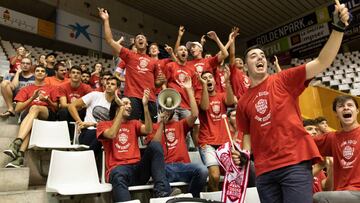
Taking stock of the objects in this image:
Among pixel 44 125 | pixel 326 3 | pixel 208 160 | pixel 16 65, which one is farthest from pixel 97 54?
pixel 208 160

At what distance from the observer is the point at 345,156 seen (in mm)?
2320

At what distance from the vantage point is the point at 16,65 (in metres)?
5.93

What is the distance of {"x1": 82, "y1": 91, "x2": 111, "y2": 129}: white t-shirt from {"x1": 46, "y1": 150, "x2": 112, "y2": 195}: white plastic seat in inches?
30.3

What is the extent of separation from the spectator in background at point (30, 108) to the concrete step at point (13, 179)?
172mm

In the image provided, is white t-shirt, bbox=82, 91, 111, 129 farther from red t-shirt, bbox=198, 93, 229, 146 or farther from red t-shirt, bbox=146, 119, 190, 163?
red t-shirt, bbox=198, 93, 229, 146

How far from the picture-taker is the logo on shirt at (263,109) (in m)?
1.87

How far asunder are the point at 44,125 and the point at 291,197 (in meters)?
2.76

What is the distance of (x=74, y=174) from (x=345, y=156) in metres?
2.20

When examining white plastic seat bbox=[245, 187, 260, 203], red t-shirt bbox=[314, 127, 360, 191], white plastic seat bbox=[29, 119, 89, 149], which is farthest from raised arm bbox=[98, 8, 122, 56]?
red t-shirt bbox=[314, 127, 360, 191]

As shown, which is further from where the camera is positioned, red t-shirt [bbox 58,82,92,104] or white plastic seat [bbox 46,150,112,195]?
red t-shirt [bbox 58,82,92,104]

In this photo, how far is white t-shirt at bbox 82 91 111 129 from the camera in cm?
396

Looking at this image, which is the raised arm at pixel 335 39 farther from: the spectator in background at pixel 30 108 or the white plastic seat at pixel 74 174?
the spectator in background at pixel 30 108

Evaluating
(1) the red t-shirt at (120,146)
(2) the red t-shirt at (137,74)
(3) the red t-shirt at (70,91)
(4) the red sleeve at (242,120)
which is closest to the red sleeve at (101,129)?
(1) the red t-shirt at (120,146)

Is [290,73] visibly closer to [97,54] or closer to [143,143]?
[143,143]
